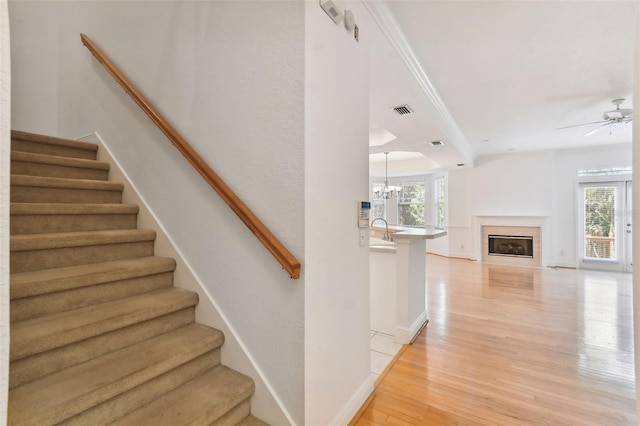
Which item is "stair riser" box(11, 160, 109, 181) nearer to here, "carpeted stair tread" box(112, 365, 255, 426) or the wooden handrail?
the wooden handrail

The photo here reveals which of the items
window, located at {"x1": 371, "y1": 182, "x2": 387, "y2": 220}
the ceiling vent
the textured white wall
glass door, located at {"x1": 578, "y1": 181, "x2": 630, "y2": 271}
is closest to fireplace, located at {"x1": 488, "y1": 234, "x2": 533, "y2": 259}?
glass door, located at {"x1": 578, "y1": 181, "x2": 630, "y2": 271}

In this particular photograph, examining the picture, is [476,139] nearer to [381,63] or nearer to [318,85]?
[381,63]

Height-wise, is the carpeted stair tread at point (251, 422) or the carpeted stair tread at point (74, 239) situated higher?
the carpeted stair tread at point (74, 239)

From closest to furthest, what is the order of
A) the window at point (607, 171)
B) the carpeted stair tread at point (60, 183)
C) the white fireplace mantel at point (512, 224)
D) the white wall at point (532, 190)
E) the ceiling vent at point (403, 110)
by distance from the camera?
1. the carpeted stair tread at point (60, 183)
2. the ceiling vent at point (403, 110)
3. the window at point (607, 171)
4. the white wall at point (532, 190)
5. the white fireplace mantel at point (512, 224)

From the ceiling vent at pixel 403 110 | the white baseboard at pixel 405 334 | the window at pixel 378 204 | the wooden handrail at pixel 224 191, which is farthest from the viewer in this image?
the window at pixel 378 204

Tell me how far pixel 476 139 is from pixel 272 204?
5733 mm

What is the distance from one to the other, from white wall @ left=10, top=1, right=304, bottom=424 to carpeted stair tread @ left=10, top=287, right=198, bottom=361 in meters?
0.23

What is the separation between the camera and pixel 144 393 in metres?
1.36

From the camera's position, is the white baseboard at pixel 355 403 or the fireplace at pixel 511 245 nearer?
A: the white baseboard at pixel 355 403

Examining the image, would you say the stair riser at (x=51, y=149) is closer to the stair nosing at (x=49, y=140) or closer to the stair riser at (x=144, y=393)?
the stair nosing at (x=49, y=140)

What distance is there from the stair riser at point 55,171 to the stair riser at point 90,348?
1.51 m

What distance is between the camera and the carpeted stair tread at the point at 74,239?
1.56m

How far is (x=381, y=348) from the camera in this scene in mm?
2703

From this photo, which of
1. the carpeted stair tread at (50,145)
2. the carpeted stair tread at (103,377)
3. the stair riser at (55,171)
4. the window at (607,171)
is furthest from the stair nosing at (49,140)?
the window at (607,171)
